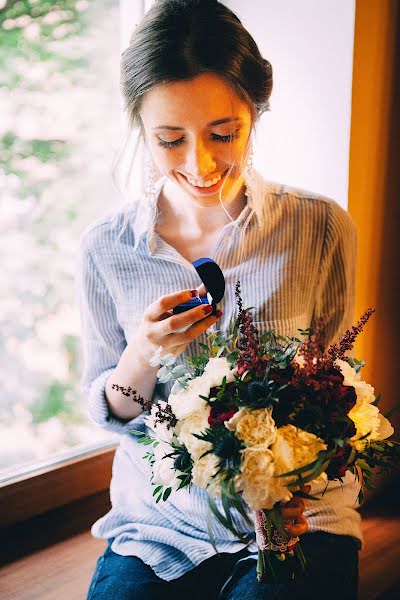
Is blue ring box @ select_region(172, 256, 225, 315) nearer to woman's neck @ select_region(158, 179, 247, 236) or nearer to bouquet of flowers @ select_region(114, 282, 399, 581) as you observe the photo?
bouquet of flowers @ select_region(114, 282, 399, 581)

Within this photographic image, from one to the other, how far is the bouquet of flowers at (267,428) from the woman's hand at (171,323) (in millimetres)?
151

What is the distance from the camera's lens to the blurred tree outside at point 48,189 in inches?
64.7

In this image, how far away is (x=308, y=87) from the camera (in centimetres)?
164

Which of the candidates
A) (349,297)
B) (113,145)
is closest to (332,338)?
(349,297)

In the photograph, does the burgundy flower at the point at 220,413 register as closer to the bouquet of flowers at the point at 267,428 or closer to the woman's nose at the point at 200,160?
the bouquet of flowers at the point at 267,428

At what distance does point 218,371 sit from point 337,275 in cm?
63

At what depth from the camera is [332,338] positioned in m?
1.51

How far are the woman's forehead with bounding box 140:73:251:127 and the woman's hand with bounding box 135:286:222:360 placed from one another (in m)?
0.36

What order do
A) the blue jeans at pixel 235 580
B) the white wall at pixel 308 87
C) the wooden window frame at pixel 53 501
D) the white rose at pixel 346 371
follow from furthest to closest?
the wooden window frame at pixel 53 501
the white wall at pixel 308 87
the blue jeans at pixel 235 580
the white rose at pixel 346 371

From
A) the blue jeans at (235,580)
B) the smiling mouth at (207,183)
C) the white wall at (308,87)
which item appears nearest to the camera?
the blue jeans at (235,580)

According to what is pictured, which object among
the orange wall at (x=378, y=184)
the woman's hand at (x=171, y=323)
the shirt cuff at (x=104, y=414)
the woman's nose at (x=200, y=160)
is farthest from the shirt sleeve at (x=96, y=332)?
the orange wall at (x=378, y=184)

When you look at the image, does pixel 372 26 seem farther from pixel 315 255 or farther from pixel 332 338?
pixel 332 338

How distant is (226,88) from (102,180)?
2.53ft

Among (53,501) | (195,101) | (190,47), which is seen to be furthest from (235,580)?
(190,47)
